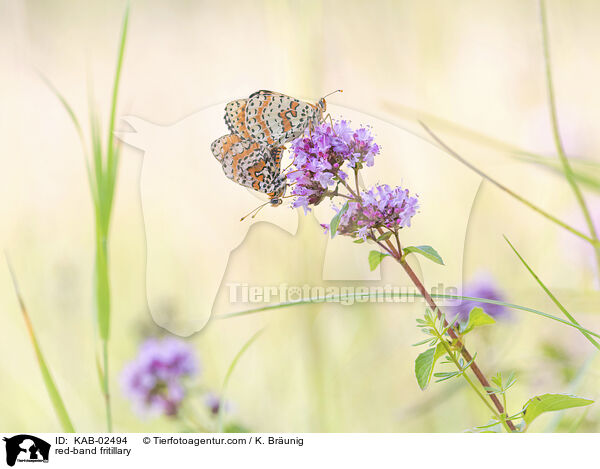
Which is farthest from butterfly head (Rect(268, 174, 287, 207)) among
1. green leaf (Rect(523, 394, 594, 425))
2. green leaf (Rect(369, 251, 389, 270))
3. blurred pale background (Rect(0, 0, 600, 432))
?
green leaf (Rect(523, 394, 594, 425))

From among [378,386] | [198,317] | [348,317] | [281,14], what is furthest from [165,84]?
[378,386]

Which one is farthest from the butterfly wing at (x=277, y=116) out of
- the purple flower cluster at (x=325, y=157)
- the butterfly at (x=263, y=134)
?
the purple flower cluster at (x=325, y=157)

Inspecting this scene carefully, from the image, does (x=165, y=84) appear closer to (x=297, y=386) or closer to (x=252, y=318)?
(x=252, y=318)

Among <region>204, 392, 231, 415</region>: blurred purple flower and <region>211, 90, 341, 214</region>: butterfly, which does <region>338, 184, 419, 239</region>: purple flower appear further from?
<region>204, 392, 231, 415</region>: blurred purple flower

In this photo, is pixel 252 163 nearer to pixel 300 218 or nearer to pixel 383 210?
pixel 300 218

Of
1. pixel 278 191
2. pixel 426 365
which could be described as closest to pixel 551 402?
pixel 426 365

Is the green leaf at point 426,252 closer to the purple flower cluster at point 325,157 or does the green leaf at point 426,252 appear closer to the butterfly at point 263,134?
the purple flower cluster at point 325,157
